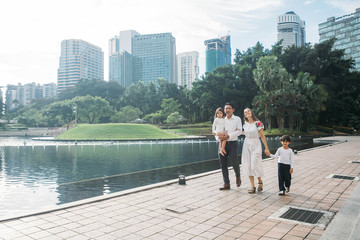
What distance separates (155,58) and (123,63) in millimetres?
17473

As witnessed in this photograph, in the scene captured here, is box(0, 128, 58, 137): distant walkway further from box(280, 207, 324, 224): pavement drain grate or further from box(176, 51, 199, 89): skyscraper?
box(176, 51, 199, 89): skyscraper

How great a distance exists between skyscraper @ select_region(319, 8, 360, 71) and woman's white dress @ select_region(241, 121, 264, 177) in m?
110

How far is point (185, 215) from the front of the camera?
4266mm

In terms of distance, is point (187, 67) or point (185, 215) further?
point (187, 67)

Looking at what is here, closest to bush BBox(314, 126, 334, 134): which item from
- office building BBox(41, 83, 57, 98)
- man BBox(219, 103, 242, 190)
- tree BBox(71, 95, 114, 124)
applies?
tree BBox(71, 95, 114, 124)

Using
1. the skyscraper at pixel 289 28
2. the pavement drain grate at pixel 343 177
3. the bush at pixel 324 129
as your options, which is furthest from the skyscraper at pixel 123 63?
the pavement drain grate at pixel 343 177

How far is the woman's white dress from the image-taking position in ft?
18.4

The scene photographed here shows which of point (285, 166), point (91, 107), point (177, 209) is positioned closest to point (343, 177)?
point (285, 166)

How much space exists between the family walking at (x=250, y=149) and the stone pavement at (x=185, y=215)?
351 mm

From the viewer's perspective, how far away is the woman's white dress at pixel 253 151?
5621 millimetres

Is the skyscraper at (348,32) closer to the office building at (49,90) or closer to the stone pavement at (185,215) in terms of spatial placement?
the stone pavement at (185,215)

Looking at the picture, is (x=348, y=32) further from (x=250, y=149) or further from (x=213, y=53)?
(x=250, y=149)

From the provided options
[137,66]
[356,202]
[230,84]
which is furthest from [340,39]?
[356,202]

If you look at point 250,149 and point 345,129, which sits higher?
point 250,149
